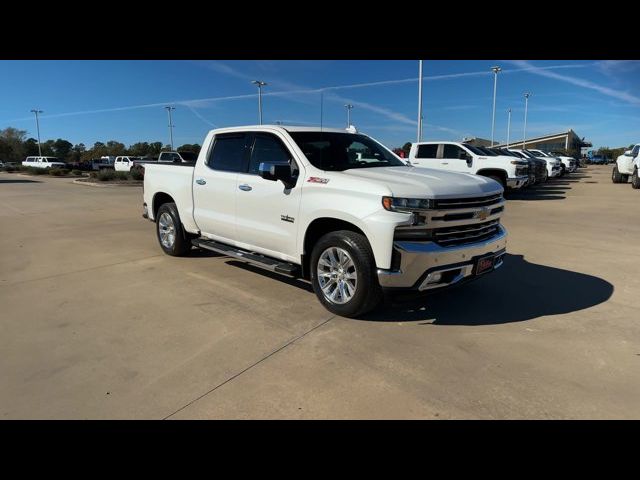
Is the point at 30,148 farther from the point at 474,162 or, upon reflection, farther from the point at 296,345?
the point at 296,345

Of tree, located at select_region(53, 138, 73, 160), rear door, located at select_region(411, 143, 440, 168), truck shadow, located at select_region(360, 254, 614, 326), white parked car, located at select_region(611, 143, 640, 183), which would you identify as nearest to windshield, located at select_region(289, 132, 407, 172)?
truck shadow, located at select_region(360, 254, 614, 326)

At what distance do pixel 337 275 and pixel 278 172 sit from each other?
123 cm

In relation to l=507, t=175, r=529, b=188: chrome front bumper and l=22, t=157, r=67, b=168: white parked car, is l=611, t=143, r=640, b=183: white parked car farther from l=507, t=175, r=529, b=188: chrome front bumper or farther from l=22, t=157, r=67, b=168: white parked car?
l=22, t=157, r=67, b=168: white parked car

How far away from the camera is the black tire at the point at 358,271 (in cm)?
Result: 401

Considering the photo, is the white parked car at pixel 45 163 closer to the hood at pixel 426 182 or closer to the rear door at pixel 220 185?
the rear door at pixel 220 185

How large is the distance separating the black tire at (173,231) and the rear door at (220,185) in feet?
1.94

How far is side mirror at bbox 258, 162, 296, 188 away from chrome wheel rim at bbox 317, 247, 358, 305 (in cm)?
90

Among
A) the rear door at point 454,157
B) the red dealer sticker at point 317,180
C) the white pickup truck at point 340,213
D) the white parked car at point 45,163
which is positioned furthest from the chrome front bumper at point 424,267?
the white parked car at point 45,163

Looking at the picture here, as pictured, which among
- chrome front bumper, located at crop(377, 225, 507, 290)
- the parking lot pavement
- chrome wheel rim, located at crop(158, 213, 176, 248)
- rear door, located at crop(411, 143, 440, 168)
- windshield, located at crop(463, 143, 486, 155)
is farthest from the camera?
windshield, located at crop(463, 143, 486, 155)

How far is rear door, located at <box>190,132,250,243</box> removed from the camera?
5.57 metres

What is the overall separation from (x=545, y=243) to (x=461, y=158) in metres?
7.85

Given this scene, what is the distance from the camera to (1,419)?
2756mm

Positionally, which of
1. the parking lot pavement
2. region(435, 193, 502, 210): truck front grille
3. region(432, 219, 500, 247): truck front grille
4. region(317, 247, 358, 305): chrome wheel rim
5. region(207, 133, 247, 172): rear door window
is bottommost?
the parking lot pavement
